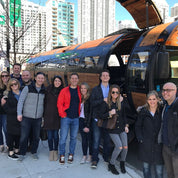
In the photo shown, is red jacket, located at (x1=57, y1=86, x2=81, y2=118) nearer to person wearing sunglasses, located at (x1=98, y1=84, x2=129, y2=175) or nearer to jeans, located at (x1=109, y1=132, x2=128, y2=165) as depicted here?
person wearing sunglasses, located at (x1=98, y1=84, x2=129, y2=175)

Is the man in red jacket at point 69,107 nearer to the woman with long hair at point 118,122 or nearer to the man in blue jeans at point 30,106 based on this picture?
the man in blue jeans at point 30,106

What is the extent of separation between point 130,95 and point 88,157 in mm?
1723

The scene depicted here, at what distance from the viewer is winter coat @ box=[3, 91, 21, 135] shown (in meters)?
3.92

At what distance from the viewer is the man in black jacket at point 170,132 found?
96.9 inches

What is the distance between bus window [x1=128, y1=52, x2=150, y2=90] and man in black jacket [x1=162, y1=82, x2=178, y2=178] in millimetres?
1659

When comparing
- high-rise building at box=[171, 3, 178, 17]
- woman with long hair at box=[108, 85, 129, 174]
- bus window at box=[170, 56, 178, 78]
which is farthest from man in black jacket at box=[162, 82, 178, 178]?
high-rise building at box=[171, 3, 178, 17]

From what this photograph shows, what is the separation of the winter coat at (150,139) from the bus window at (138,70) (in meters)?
1.58

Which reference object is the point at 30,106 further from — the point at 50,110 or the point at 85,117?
the point at 85,117

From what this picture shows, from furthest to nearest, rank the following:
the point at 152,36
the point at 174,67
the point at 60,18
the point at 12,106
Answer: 1. the point at 60,18
2. the point at 152,36
3. the point at 174,67
4. the point at 12,106

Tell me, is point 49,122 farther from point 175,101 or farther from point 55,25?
point 55,25

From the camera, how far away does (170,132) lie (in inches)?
98.2

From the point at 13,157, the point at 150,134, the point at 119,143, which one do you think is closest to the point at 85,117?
the point at 119,143

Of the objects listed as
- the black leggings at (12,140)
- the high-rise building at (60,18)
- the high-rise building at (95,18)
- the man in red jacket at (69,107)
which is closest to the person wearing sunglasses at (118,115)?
the man in red jacket at (69,107)

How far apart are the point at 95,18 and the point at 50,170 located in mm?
118638
